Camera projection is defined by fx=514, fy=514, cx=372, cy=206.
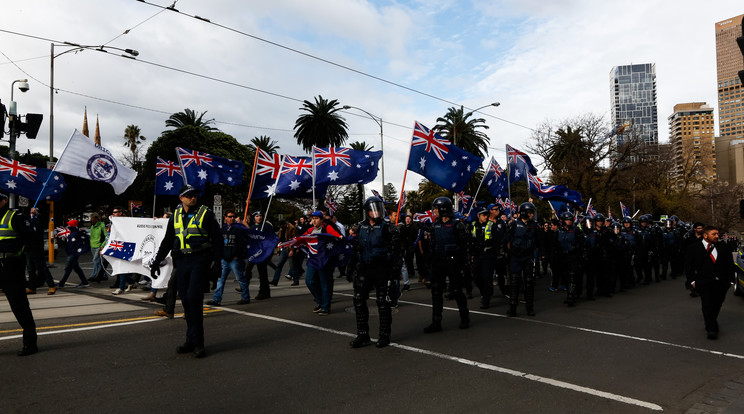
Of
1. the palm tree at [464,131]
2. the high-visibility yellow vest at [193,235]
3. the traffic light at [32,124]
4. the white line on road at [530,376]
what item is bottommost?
the white line on road at [530,376]

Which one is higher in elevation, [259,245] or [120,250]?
[259,245]

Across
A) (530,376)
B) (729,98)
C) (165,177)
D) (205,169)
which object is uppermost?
(729,98)

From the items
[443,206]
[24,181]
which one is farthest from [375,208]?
[24,181]

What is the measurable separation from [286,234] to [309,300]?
6118 mm

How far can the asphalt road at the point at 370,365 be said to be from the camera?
441 centimetres

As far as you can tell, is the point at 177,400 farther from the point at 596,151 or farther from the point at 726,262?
the point at 596,151

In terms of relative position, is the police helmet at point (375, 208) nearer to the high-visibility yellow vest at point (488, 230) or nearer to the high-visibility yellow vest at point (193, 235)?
the high-visibility yellow vest at point (193, 235)

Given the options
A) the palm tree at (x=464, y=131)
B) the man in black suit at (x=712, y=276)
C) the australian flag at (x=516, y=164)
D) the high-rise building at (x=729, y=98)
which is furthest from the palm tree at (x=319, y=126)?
the high-rise building at (x=729, y=98)

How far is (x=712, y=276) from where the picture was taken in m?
7.38

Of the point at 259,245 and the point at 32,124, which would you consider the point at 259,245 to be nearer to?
the point at 259,245

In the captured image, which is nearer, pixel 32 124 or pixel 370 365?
pixel 370 365

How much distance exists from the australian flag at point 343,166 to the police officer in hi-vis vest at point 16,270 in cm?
804

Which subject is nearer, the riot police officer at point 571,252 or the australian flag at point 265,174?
the riot police officer at point 571,252

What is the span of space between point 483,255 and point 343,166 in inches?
200
